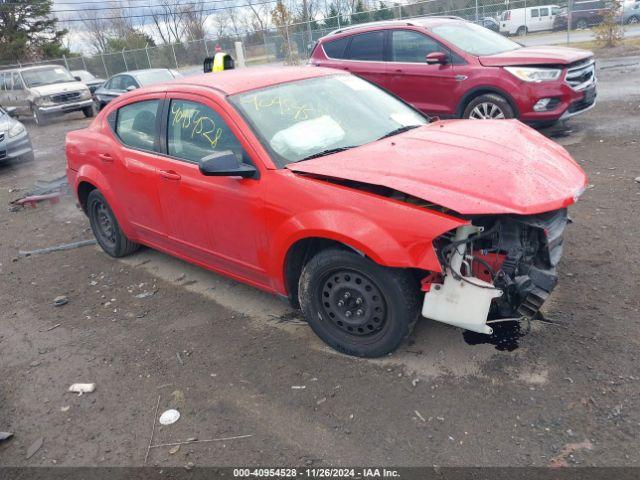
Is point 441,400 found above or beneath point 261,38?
beneath

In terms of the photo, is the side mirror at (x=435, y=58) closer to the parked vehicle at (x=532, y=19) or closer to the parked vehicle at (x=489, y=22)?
the parked vehicle at (x=489, y=22)

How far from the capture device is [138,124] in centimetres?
453

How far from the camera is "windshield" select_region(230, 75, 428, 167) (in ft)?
11.7

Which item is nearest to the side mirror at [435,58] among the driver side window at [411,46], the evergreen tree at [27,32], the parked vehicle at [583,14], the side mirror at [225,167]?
the driver side window at [411,46]

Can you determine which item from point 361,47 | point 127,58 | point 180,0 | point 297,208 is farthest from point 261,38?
point 297,208

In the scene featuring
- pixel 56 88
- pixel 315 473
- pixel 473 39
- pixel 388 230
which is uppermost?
pixel 56 88

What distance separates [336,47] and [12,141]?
6.72 meters

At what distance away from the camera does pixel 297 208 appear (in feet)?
10.6

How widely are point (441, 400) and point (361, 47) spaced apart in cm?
725

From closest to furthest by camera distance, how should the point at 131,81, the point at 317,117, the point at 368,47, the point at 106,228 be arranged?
the point at 317,117 < the point at 106,228 < the point at 368,47 < the point at 131,81

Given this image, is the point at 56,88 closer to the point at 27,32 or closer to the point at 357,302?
the point at 357,302

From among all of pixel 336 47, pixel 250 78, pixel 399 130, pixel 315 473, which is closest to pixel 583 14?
pixel 336 47

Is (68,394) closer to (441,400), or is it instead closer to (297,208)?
(297,208)

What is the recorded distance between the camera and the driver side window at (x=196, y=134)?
3.65 meters
